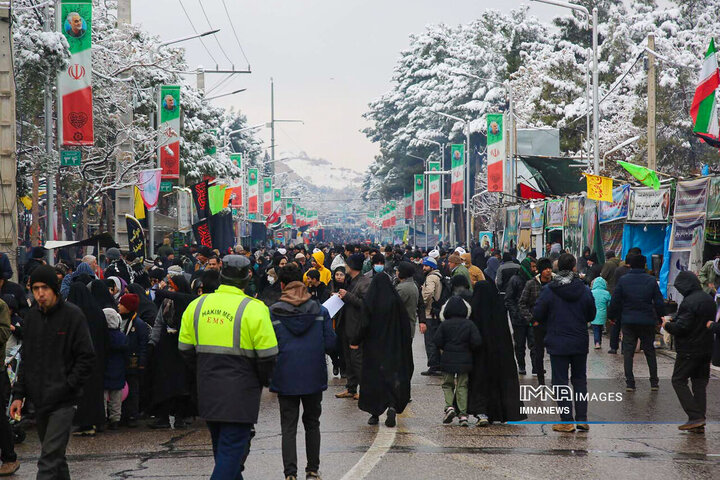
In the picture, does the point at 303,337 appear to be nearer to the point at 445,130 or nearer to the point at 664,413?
the point at 664,413

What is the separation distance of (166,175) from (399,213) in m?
84.7

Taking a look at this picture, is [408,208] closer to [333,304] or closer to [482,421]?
[333,304]

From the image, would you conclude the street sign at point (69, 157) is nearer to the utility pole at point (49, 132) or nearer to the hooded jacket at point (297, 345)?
the utility pole at point (49, 132)

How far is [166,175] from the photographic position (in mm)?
31844

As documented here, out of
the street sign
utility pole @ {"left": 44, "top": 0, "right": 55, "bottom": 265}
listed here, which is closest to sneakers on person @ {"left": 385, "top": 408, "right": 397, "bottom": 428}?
utility pole @ {"left": 44, "top": 0, "right": 55, "bottom": 265}

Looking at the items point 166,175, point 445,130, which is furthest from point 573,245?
point 445,130

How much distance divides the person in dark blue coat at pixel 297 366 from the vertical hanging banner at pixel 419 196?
214ft

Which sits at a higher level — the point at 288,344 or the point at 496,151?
the point at 496,151

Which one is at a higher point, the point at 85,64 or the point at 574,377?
the point at 85,64

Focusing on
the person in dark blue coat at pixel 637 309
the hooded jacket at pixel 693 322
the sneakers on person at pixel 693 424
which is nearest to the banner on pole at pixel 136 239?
the person in dark blue coat at pixel 637 309

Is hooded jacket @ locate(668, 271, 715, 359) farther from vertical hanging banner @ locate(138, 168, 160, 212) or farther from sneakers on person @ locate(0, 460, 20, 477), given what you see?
vertical hanging banner @ locate(138, 168, 160, 212)

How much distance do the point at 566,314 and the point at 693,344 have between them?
1282mm

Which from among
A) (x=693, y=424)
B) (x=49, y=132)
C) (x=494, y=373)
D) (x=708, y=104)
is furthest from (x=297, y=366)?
(x=49, y=132)

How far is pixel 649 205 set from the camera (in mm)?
20266
